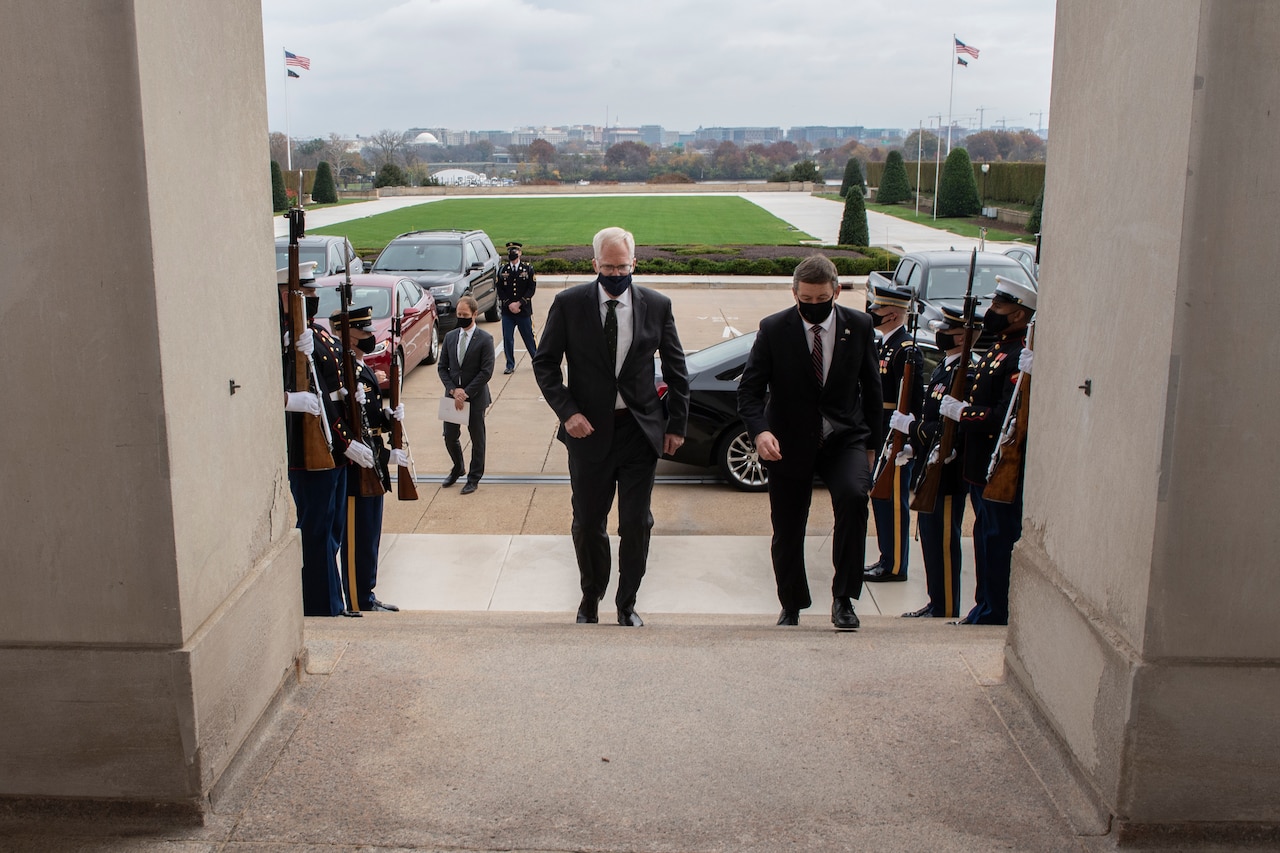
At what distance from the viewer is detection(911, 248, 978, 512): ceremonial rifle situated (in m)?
6.45

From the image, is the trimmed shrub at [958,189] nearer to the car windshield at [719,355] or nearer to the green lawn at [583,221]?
the green lawn at [583,221]

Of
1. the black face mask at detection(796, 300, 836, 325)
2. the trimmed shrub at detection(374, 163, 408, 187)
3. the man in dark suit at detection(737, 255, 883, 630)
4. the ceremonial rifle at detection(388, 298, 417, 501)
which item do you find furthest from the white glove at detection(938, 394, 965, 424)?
the trimmed shrub at detection(374, 163, 408, 187)

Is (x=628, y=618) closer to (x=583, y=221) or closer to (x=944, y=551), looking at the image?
(x=944, y=551)

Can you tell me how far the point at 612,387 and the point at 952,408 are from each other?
1.94 metres

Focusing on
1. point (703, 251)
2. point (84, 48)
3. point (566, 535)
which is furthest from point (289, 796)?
point (703, 251)

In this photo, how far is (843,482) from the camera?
5.82 m

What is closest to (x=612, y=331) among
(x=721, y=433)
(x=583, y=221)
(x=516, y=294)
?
(x=721, y=433)

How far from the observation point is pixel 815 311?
585 cm

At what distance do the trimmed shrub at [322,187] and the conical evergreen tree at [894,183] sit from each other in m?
30.6

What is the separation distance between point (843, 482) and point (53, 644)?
3693mm

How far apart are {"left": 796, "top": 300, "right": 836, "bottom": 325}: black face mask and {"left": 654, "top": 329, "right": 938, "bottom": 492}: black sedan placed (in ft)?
13.6

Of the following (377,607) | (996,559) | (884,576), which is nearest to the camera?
(996,559)

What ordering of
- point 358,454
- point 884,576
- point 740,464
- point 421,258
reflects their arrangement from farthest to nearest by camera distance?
point 421,258 < point 740,464 < point 884,576 < point 358,454

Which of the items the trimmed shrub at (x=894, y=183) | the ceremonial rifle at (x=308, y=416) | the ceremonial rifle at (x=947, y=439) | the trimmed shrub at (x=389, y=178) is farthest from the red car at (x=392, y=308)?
the trimmed shrub at (x=389, y=178)
